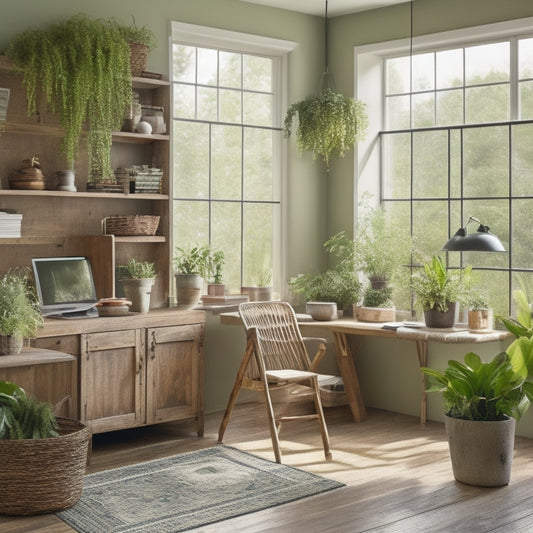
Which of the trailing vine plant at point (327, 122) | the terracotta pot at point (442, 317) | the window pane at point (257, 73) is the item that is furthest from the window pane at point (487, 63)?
the terracotta pot at point (442, 317)

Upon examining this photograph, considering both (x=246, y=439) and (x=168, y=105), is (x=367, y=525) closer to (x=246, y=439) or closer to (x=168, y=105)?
(x=246, y=439)

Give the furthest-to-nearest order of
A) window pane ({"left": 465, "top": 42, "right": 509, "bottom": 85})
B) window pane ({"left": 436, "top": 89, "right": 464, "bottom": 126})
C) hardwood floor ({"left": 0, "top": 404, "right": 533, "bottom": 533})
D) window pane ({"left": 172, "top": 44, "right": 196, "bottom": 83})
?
window pane ({"left": 436, "top": 89, "right": 464, "bottom": 126}), window pane ({"left": 172, "top": 44, "right": 196, "bottom": 83}), window pane ({"left": 465, "top": 42, "right": 509, "bottom": 85}), hardwood floor ({"left": 0, "top": 404, "right": 533, "bottom": 533})

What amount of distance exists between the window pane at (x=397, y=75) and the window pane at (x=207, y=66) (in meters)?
1.47

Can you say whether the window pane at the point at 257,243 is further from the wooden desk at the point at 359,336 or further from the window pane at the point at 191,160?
Answer: the wooden desk at the point at 359,336

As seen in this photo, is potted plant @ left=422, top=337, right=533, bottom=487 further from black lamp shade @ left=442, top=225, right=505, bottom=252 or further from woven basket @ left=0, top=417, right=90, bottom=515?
woven basket @ left=0, top=417, right=90, bottom=515

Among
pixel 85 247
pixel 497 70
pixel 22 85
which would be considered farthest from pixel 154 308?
pixel 497 70

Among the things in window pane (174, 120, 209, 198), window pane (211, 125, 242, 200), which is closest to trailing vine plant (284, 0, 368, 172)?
window pane (211, 125, 242, 200)

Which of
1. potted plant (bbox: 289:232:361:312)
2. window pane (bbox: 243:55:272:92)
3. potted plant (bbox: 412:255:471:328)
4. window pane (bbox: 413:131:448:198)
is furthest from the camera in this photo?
window pane (bbox: 243:55:272:92)

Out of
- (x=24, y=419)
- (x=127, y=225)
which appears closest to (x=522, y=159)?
(x=127, y=225)

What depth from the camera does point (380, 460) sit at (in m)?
5.65

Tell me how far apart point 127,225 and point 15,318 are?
127cm

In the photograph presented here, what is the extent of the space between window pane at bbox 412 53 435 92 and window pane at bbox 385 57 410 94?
9cm

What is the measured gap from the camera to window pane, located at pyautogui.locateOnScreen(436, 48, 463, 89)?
22.4 ft

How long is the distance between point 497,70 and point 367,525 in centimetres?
372
